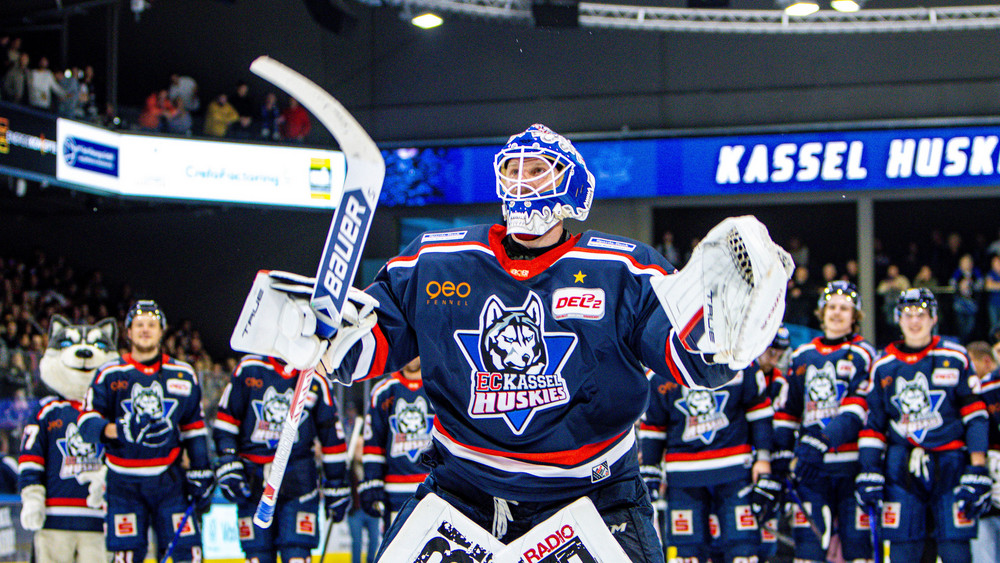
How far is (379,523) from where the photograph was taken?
6887 millimetres

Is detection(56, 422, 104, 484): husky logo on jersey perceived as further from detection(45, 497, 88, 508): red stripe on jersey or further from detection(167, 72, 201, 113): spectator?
detection(167, 72, 201, 113): spectator

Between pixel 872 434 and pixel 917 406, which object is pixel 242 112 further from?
pixel 917 406

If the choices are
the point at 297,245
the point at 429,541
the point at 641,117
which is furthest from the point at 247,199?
the point at 429,541

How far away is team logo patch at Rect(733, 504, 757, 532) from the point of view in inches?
221

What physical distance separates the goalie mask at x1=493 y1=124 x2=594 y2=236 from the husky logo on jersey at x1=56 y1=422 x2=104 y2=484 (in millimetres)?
4181

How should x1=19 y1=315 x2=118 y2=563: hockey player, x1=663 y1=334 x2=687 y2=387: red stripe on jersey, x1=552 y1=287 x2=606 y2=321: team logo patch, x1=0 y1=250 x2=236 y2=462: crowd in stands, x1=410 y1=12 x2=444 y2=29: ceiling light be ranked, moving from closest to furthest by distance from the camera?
1. x1=663 y1=334 x2=687 y2=387: red stripe on jersey
2. x1=552 y1=287 x2=606 y2=321: team logo patch
3. x1=19 y1=315 x2=118 y2=563: hockey player
4. x1=0 y1=250 x2=236 y2=462: crowd in stands
5. x1=410 y1=12 x2=444 y2=29: ceiling light

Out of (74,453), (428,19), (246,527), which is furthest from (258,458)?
(428,19)

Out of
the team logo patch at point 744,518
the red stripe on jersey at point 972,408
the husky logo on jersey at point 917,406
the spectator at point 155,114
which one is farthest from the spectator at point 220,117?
the red stripe on jersey at point 972,408

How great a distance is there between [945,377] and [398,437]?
9.85ft

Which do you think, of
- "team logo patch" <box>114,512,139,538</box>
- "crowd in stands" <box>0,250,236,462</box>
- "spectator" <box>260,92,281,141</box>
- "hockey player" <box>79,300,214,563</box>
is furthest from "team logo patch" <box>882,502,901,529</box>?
"spectator" <box>260,92,281,141</box>

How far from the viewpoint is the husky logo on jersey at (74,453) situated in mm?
5992

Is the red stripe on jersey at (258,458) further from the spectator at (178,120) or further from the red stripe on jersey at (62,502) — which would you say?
the spectator at (178,120)

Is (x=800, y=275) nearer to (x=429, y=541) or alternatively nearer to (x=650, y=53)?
(x=650, y=53)

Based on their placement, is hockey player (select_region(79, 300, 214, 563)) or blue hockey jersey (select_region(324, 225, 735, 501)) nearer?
blue hockey jersey (select_region(324, 225, 735, 501))
